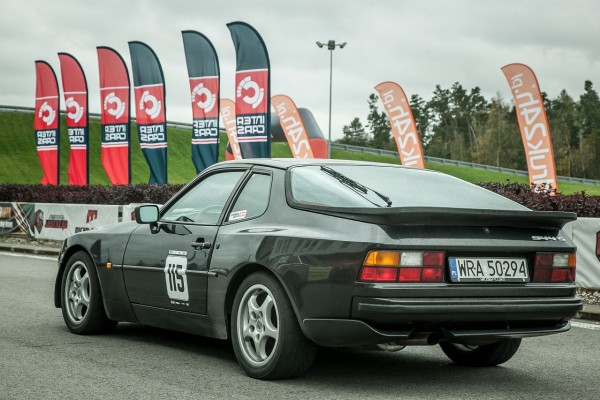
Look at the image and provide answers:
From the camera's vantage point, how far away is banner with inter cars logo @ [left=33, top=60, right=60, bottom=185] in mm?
38438

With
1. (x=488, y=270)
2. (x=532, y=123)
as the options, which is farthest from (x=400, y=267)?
(x=532, y=123)

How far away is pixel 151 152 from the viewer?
32500mm

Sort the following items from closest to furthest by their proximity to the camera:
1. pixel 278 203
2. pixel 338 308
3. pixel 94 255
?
pixel 338 308
pixel 278 203
pixel 94 255

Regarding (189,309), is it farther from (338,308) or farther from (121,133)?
(121,133)

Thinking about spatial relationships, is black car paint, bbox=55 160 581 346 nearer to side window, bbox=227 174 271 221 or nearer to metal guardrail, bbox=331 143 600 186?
side window, bbox=227 174 271 221

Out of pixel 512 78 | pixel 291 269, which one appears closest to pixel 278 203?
pixel 291 269

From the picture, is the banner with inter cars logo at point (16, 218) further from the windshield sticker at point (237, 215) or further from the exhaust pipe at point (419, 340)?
the exhaust pipe at point (419, 340)

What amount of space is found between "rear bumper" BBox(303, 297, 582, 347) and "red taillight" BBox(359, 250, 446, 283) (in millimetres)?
124

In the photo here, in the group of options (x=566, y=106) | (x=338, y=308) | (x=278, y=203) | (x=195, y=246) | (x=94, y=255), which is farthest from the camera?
(x=566, y=106)

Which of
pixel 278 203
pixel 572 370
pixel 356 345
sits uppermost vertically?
pixel 278 203

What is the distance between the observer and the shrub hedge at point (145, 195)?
12969 mm

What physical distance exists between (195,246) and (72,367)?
1164mm

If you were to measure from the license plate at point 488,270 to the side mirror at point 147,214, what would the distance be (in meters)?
2.61

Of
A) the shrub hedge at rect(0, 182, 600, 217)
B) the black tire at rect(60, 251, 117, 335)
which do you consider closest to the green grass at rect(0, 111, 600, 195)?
the shrub hedge at rect(0, 182, 600, 217)
